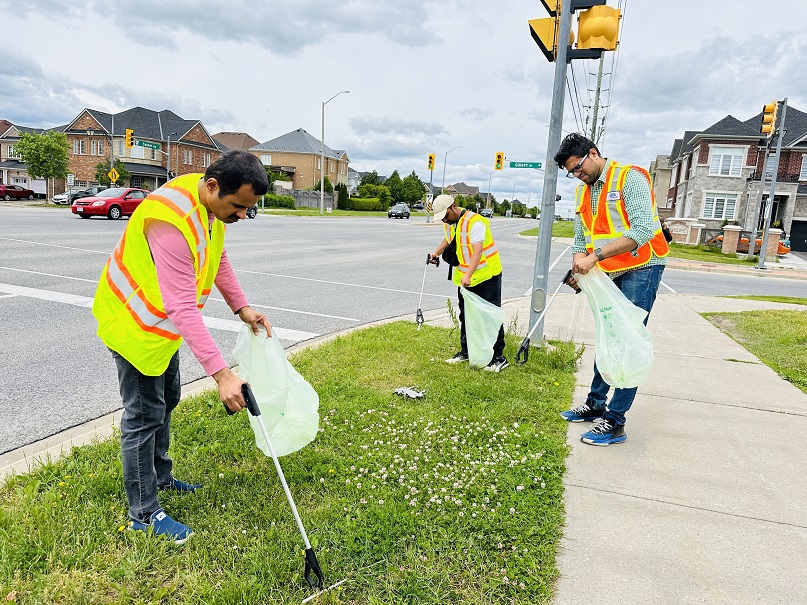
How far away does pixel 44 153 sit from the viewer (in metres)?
44.3

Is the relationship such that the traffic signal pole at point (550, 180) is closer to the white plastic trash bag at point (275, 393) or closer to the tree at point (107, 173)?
the white plastic trash bag at point (275, 393)

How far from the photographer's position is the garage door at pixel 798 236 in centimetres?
3894

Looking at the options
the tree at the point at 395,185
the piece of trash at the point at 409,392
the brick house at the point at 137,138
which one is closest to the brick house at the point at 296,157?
the tree at the point at 395,185

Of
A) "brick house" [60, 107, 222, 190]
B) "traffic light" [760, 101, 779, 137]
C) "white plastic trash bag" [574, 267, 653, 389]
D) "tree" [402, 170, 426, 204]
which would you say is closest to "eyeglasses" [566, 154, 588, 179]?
"white plastic trash bag" [574, 267, 653, 389]

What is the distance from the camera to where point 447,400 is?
4.66m

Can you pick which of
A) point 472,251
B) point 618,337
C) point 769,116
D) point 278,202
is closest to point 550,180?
point 472,251

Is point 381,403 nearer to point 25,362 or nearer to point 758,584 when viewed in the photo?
point 758,584

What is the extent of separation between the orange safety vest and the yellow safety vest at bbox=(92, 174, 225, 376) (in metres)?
2.71

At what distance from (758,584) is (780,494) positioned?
106 centimetres

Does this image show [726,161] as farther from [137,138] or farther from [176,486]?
[137,138]

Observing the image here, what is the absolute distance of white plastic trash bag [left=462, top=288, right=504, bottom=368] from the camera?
5.40 meters

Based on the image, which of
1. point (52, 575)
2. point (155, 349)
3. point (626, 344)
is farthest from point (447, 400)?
point (52, 575)

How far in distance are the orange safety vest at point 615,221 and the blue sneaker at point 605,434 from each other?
112cm

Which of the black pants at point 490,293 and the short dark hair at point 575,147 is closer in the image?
the short dark hair at point 575,147
